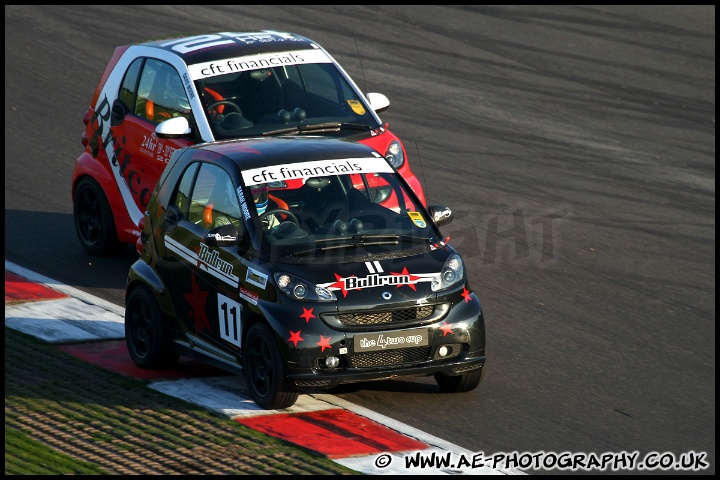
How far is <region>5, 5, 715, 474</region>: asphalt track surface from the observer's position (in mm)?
8711

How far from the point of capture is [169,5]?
73.6 feet

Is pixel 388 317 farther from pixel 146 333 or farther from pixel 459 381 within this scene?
pixel 146 333

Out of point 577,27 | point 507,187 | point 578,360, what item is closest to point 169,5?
point 577,27

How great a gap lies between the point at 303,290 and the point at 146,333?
5.95 ft

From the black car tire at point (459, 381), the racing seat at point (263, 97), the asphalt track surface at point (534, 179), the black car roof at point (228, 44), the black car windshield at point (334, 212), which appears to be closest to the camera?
the black car windshield at point (334, 212)

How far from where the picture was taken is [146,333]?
366 inches

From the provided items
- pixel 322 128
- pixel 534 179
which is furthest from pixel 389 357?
pixel 534 179

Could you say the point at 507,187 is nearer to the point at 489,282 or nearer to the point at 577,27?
the point at 489,282

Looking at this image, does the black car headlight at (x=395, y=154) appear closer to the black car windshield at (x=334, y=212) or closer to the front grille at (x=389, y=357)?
the black car windshield at (x=334, y=212)

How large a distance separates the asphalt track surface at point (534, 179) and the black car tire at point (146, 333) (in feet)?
4.98

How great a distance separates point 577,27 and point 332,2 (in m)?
4.59

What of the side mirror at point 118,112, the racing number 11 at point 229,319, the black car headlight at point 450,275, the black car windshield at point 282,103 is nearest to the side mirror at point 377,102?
the black car windshield at point 282,103

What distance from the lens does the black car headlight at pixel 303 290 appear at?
8.02 m

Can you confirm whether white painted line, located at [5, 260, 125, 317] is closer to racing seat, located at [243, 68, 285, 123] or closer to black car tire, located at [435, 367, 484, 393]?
racing seat, located at [243, 68, 285, 123]
